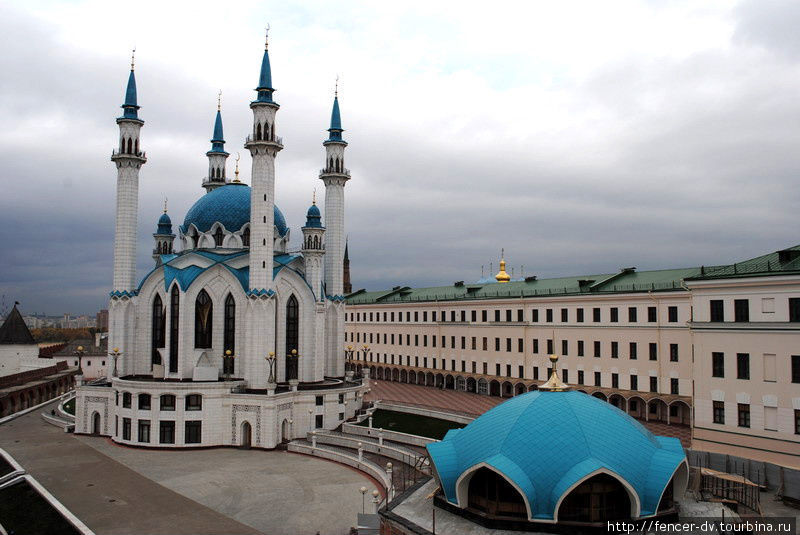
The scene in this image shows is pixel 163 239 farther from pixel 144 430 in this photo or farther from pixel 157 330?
pixel 144 430

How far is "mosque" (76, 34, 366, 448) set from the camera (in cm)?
3712

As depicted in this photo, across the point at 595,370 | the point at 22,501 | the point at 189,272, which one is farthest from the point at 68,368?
the point at 595,370

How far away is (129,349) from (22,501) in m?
19.0

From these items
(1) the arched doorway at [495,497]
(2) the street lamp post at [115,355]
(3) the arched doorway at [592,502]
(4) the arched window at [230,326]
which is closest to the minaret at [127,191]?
(2) the street lamp post at [115,355]

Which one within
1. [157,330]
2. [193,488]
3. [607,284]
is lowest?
[193,488]

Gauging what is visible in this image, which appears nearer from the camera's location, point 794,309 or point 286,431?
point 794,309

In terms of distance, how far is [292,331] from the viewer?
43219 millimetres

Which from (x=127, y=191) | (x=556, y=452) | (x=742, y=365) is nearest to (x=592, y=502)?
(x=556, y=452)

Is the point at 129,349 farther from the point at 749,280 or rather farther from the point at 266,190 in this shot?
the point at 749,280

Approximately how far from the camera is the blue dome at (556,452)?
17.3m

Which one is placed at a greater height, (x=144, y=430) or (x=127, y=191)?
(x=127, y=191)

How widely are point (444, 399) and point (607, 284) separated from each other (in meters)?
16.0

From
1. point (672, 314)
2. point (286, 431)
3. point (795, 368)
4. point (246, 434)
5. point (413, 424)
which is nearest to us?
point (795, 368)

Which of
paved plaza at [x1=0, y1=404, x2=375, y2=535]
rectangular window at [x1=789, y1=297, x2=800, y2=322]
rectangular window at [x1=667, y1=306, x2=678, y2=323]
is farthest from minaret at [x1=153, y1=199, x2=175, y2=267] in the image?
rectangular window at [x1=789, y1=297, x2=800, y2=322]
